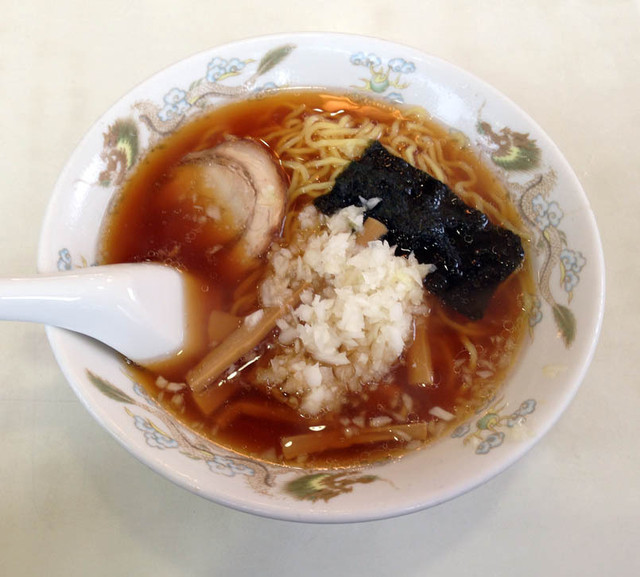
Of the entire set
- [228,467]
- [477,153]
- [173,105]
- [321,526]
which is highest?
[477,153]

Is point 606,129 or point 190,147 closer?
point 190,147

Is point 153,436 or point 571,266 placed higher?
point 571,266

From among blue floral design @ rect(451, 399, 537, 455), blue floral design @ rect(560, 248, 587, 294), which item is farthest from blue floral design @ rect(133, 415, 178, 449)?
blue floral design @ rect(560, 248, 587, 294)

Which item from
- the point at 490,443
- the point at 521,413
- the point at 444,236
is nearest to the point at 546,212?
the point at 444,236

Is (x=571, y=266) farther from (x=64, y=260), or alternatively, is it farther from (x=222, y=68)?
(x=64, y=260)

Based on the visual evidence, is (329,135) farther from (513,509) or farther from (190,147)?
(513,509)

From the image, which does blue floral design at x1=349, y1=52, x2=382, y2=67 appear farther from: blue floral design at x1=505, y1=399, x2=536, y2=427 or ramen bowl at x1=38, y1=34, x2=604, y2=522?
blue floral design at x1=505, y1=399, x2=536, y2=427

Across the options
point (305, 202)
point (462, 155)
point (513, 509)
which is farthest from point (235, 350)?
point (462, 155)
